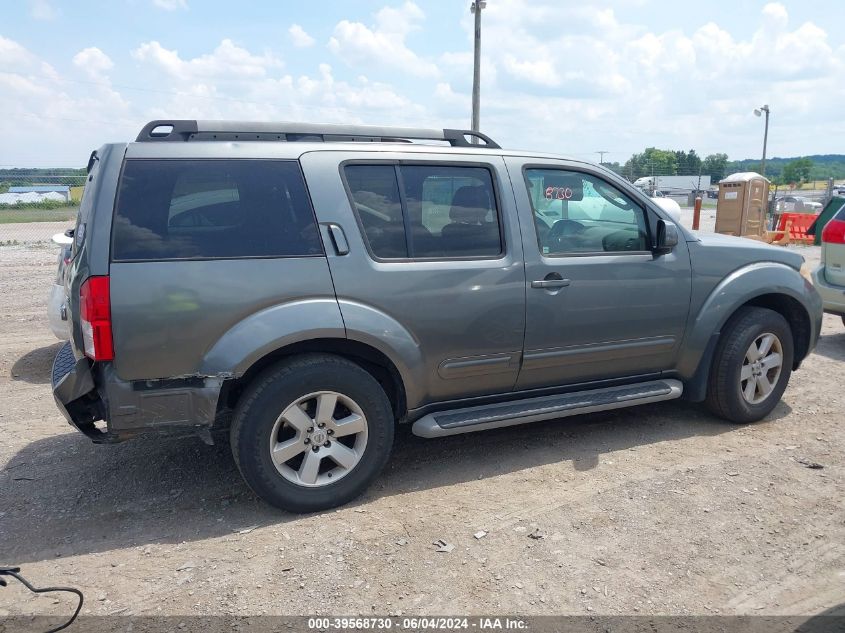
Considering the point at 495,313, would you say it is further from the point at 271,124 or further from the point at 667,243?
the point at 271,124

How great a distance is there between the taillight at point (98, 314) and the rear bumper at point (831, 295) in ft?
22.1

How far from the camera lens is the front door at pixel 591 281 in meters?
4.02

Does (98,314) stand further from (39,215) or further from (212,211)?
(39,215)

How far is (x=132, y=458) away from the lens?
14.0 ft

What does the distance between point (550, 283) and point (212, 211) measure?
1.96 meters

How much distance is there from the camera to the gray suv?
3211 millimetres

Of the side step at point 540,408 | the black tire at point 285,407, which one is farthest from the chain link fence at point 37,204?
the side step at point 540,408

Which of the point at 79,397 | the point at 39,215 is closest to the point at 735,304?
the point at 79,397

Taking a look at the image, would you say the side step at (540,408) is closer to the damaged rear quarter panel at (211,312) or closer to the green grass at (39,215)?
the damaged rear quarter panel at (211,312)

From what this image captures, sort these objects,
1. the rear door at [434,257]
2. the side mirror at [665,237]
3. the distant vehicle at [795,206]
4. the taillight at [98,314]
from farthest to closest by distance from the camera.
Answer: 1. the distant vehicle at [795,206]
2. the side mirror at [665,237]
3. the rear door at [434,257]
4. the taillight at [98,314]

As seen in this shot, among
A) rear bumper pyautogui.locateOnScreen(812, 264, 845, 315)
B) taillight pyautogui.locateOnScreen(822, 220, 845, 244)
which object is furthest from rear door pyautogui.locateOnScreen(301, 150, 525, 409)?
taillight pyautogui.locateOnScreen(822, 220, 845, 244)

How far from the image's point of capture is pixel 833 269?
707 cm

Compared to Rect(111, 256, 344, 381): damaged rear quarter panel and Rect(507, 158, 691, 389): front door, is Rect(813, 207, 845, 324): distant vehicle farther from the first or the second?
Rect(111, 256, 344, 381): damaged rear quarter panel

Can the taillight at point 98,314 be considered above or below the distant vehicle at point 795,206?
above
